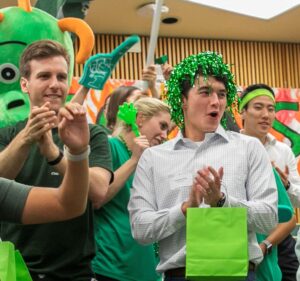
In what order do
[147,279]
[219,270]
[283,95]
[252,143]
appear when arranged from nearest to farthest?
[219,270], [252,143], [147,279], [283,95]

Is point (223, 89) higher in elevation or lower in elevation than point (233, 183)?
higher

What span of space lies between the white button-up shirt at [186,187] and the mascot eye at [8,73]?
0.96 metres

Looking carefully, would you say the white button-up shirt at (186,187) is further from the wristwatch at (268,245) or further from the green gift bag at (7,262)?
the green gift bag at (7,262)

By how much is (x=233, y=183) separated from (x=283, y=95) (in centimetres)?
566

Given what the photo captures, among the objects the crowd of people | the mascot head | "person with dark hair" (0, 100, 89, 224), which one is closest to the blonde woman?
the crowd of people

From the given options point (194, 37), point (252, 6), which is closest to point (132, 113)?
point (252, 6)

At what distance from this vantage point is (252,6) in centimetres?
858

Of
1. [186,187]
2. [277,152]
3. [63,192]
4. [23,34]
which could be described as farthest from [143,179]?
[277,152]

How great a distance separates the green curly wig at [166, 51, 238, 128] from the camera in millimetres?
2496

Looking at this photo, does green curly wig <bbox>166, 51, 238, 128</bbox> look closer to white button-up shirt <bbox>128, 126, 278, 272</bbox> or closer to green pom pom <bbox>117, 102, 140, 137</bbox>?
white button-up shirt <bbox>128, 126, 278, 272</bbox>

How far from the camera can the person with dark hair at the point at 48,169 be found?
220 centimetres

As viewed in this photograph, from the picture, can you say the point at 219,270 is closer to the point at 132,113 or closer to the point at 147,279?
the point at 147,279

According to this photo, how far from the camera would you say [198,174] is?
83.4 inches

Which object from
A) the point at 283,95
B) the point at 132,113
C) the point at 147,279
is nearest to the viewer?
the point at 147,279
